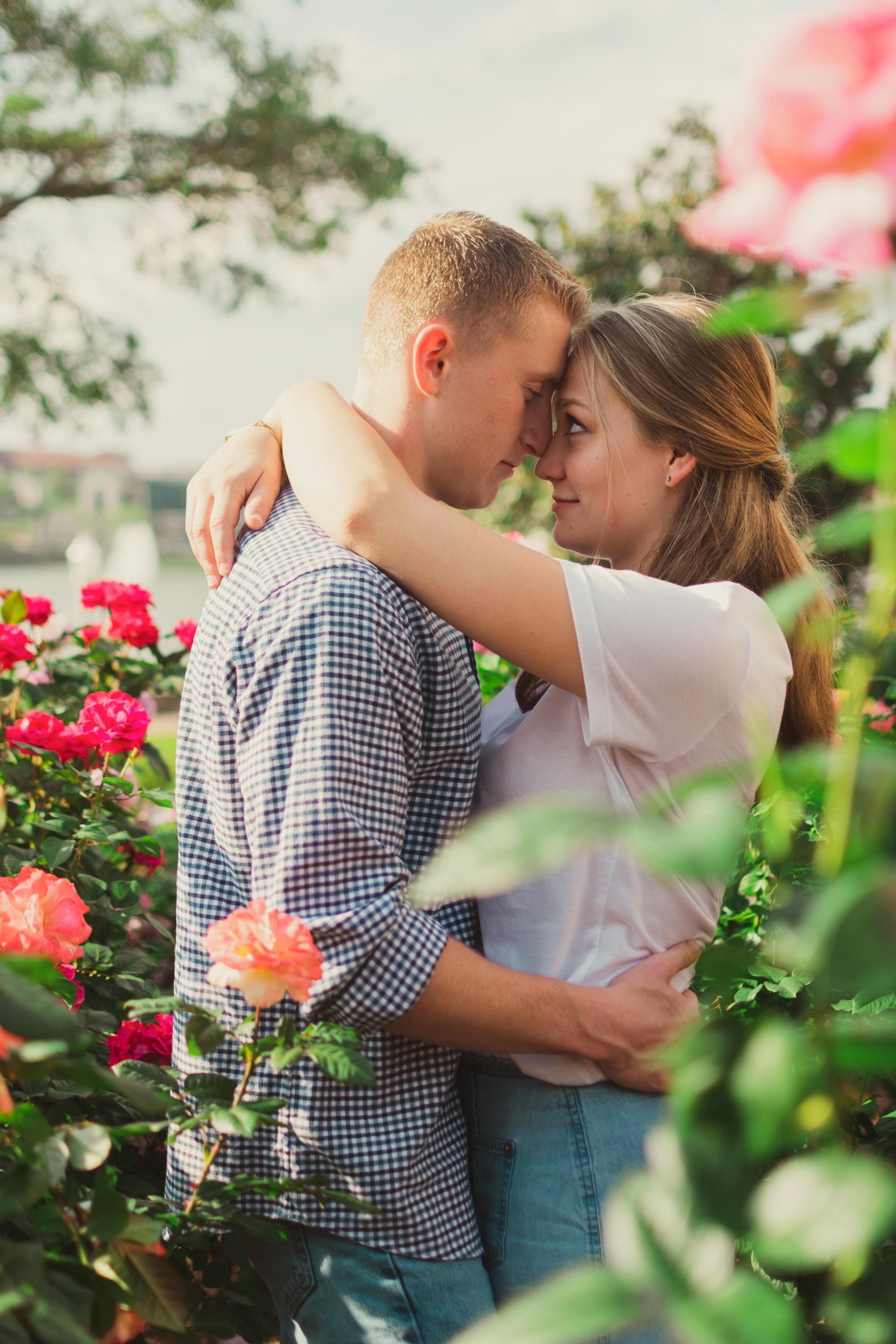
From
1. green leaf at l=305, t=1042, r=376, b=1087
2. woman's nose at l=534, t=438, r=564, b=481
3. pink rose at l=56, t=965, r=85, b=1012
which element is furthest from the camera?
woman's nose at l=534, t=438, r=564, b=481

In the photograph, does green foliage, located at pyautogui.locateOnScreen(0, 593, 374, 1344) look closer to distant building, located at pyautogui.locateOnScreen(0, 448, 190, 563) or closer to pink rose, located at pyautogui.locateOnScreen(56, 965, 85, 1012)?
pink rose, located at pyautogui.locateOnScreen(56, 965, 85, 1012)

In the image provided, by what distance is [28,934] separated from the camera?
1.24 m

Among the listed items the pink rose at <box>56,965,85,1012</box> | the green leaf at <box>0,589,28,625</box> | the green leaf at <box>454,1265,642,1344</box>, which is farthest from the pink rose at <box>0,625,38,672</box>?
the green leaf at <box>454,1265,642,1344</box>

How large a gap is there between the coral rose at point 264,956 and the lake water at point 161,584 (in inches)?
551

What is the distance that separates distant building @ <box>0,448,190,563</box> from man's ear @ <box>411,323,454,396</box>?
73.8 ft

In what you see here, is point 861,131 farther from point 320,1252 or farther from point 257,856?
point 320,1252

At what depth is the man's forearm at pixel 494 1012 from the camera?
3.97ft

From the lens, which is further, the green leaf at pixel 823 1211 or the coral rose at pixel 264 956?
the coral rose at pixel 264 956

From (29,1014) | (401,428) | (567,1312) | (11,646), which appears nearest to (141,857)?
(11,646)

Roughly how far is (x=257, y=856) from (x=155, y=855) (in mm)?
951

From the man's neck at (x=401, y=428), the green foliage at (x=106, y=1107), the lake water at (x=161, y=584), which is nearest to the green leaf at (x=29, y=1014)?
the green foliage at (x=106, y=1107)

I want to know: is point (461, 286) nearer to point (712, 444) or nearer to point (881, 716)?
point (712, 444)

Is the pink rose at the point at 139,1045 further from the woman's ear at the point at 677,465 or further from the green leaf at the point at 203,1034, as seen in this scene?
the woman's ear at the point at 677,465

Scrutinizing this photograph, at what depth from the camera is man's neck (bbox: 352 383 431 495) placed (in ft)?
5.66
